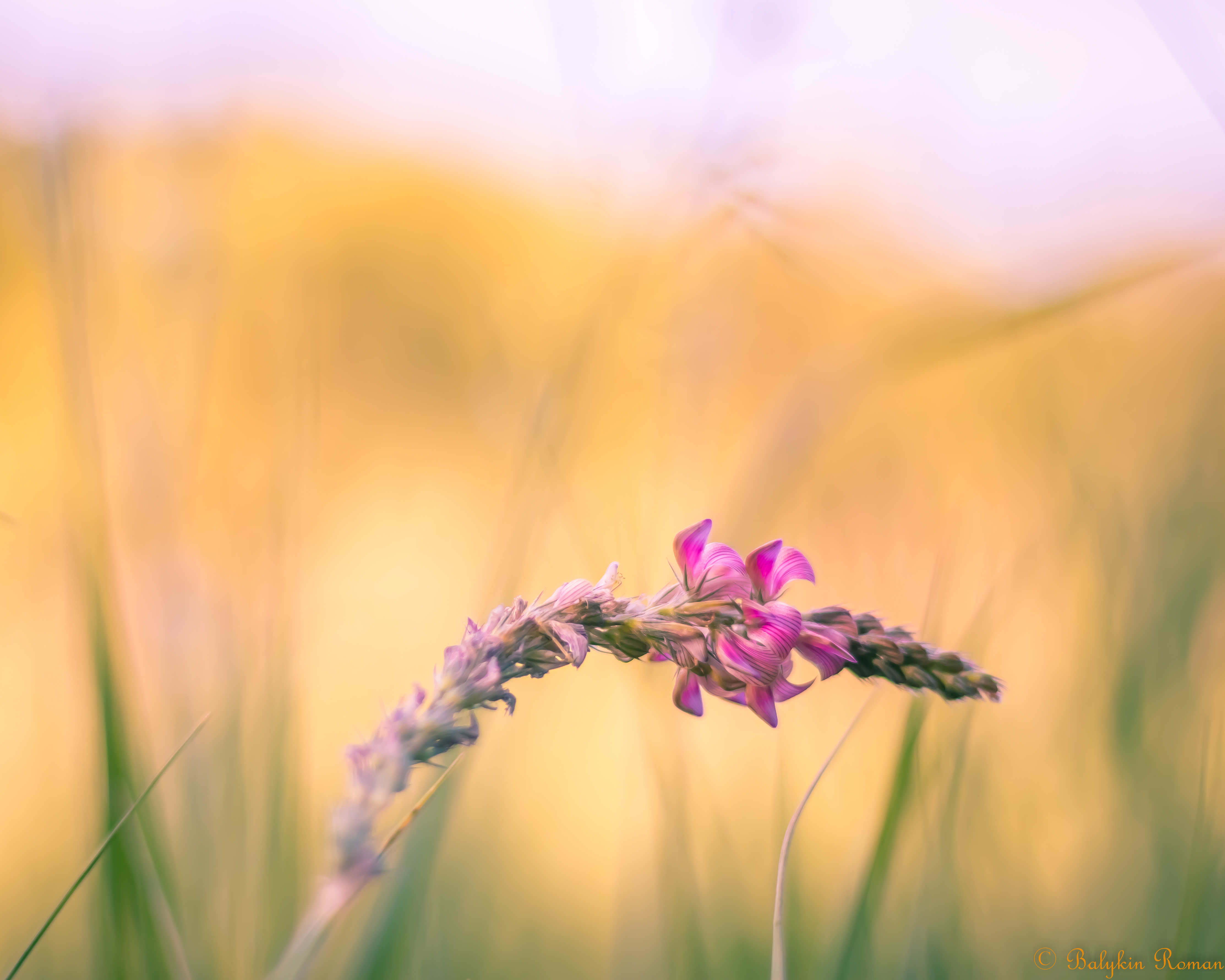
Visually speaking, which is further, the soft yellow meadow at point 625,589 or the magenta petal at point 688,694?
the soft yellow meadow at point 625,589

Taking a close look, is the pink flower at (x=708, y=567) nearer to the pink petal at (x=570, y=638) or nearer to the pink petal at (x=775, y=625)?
the pink petal at (x=775, y=625)

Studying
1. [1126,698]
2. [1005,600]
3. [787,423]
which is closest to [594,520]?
[787,423]

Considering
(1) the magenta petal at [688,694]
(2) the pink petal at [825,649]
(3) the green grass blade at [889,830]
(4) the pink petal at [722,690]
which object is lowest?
(3) the green grass blade at [889,830]

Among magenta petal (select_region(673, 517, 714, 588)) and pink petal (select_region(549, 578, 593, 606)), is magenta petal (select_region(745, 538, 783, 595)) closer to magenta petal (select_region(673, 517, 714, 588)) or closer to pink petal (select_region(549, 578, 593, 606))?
magenta petal (select_region(673, 517, 714, 588))

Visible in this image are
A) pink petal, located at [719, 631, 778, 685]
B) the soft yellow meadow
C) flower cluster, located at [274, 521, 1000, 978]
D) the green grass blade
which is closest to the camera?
flower cluster, located at [274, 521, 1000, 978]

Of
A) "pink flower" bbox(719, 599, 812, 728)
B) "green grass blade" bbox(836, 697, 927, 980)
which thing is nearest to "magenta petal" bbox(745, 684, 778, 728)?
"pink flower" bbox(719, 599, 812, 728)

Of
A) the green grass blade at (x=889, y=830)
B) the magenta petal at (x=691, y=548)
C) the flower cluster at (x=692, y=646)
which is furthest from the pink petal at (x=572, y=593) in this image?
the green grass blade at (x=889, y=830)

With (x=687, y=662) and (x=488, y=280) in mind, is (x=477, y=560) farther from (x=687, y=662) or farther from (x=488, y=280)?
(x=687, y=662)
